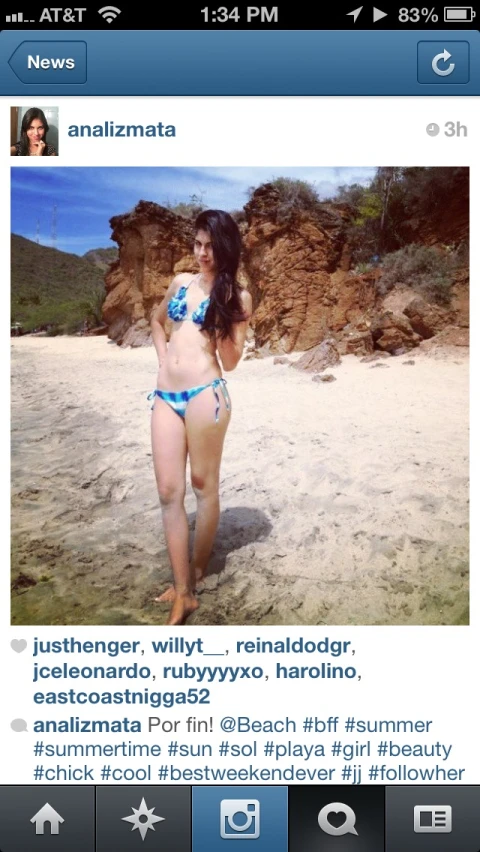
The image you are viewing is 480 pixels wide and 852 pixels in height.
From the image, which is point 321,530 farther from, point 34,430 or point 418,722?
point 34,430

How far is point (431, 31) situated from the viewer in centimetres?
240

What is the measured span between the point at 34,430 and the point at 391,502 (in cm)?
186

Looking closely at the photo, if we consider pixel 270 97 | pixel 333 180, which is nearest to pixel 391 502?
pixel 333 180

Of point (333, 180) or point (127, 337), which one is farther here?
point (127, 337)

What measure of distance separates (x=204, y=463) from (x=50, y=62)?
1.97m

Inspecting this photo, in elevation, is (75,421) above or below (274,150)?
below

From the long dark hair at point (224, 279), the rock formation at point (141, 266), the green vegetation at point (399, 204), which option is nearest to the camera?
the green vegetation at point (399, 204)

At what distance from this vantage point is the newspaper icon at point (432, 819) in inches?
95.2

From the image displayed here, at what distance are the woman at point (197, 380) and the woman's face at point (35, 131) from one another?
0.80m

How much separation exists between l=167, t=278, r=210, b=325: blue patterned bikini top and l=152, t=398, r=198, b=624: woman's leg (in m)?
0.44

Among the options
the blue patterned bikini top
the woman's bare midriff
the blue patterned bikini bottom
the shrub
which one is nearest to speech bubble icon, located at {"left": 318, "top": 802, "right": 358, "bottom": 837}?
the blue patterned bikini bottom
